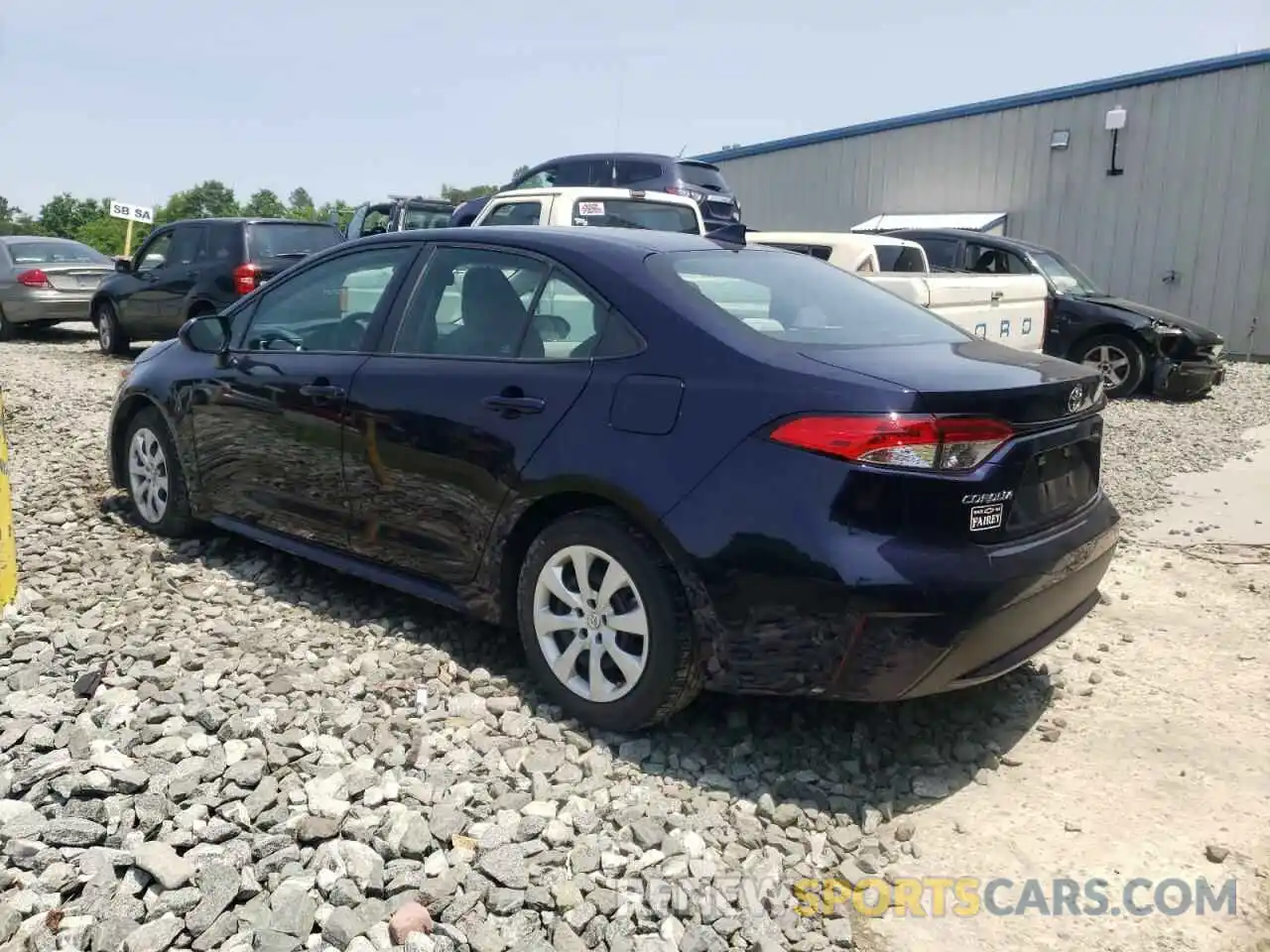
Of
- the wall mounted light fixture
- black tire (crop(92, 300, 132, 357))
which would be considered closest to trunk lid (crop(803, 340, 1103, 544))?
black tire (crop(92, 300, 132, 357))

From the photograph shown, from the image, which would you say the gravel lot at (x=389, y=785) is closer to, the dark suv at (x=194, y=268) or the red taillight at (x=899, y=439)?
the red taillight at (x=899, y=439)

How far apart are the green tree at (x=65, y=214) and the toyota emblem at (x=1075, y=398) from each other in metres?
67.2

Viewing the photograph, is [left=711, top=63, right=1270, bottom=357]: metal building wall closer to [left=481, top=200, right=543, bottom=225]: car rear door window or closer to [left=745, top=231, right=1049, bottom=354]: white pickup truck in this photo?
[left=745, top=231, right=1049, bottom=354]: white pickup truck

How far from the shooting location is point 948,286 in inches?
338

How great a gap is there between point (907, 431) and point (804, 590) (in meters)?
0.52

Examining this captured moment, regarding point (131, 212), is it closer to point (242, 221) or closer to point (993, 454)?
point (242, 221)

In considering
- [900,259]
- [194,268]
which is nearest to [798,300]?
[900,259]

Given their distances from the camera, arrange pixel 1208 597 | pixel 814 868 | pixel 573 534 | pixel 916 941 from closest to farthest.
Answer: pixel 916 941 → pixel 814 868 → pixel 573 534 → pixel 1208 597

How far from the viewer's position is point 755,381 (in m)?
3.13

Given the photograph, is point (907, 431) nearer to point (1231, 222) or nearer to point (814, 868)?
point (814, 868)

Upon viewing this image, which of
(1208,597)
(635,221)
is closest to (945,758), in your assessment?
(1208,597)

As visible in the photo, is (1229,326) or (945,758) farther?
(1229,326)

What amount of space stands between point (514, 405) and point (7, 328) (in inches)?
559

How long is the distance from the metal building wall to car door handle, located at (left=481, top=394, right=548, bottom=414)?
50.9ft
